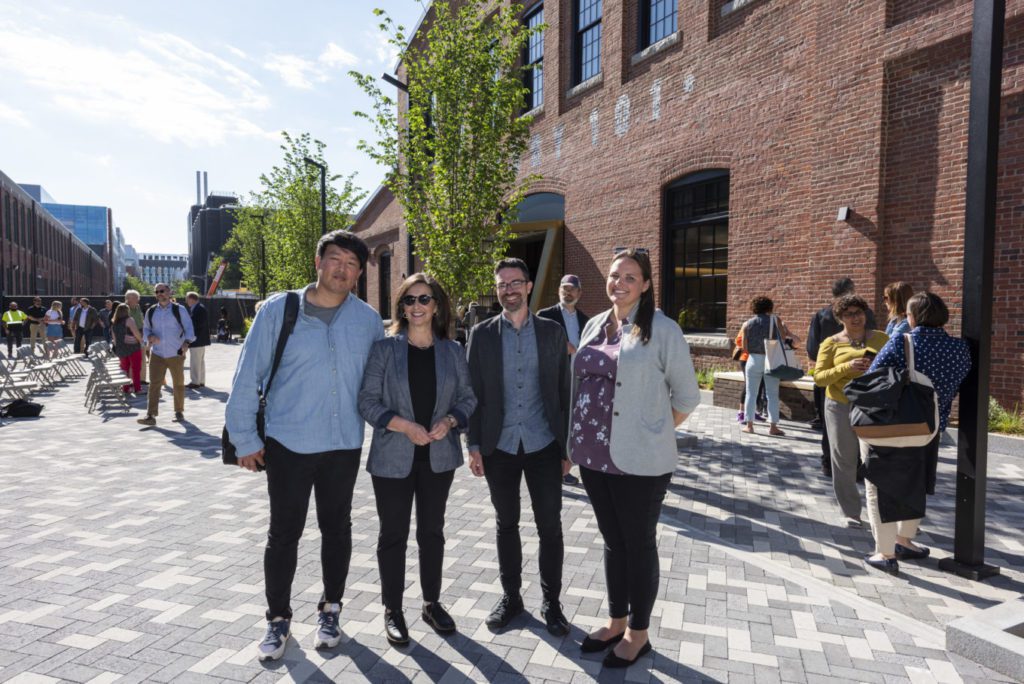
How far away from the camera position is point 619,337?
10.4 feet

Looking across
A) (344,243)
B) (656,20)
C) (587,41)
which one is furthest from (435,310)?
(587,41)

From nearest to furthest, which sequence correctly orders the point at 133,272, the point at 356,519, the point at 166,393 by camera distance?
the point at 356,519
the point at 166,393
the point at 133,272

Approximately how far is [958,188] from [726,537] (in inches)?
254

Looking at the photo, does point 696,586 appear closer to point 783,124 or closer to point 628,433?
point 628,433

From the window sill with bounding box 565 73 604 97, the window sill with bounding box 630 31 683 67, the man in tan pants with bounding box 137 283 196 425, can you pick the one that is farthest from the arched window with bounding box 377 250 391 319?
the man in tan pants with bounding box 137 283 196 425

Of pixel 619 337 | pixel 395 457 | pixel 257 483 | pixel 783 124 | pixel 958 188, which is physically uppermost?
pixel 783 124

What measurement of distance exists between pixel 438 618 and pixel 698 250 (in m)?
11.1

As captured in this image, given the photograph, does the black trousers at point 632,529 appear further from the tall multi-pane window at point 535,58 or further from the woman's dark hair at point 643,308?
the tall multi-pane window at point 535,58

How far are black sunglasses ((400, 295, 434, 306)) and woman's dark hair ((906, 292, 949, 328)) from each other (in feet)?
10.1

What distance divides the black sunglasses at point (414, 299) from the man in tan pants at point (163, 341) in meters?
7.21

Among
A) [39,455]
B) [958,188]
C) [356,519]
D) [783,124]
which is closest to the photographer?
[356,519]

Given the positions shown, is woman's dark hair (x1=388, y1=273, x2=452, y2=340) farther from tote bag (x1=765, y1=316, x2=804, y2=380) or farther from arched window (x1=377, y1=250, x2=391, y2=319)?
arched window (x1=377, y1=250, x2=391, y2=319)

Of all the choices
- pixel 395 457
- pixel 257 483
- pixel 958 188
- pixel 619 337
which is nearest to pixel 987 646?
pixel 619 337

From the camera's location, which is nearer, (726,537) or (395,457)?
(395,457)
